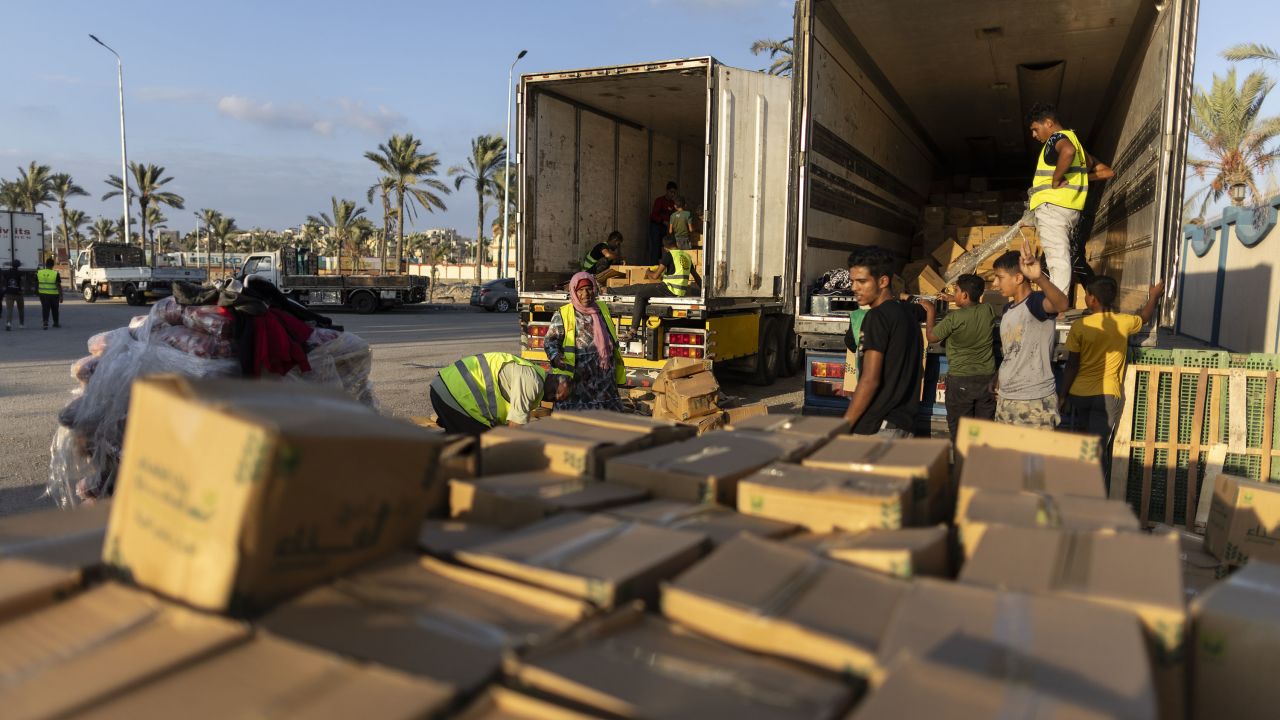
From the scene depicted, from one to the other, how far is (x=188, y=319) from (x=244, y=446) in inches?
101

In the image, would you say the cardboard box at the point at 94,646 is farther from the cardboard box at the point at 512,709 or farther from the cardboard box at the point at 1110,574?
the cardboard box at the point at 1110,574

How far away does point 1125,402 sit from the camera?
197 inches

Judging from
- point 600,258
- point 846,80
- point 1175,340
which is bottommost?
point 1175,340

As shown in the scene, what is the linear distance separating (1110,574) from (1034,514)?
0.41 meters

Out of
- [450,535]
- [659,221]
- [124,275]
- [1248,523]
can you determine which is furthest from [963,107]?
[124,275]

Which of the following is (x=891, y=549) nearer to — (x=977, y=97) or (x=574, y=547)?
(x=574, y=547)

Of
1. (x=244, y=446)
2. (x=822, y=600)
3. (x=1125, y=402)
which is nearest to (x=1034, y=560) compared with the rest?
(x=822, y=600)

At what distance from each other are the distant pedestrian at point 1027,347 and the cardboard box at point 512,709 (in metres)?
3.94

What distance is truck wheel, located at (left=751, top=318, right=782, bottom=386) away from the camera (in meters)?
9.88

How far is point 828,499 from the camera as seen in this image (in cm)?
209

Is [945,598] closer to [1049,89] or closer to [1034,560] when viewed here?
[1034,560]

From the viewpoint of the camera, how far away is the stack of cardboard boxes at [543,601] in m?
1.28

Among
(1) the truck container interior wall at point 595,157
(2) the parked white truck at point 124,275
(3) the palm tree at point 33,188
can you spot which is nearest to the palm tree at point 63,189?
(3) the palm tree at point 33,188

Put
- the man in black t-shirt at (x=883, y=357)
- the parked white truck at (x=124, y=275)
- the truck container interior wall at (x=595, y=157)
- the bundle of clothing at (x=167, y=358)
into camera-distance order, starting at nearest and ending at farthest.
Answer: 1. the bundle of clothing at (x=167, y=358)
2. the man in black t-shirt at (x=883, y=357)
3. the truck container interior wall at (x=595, y=157)
4. the parked white truck at (x=124, y=275)
